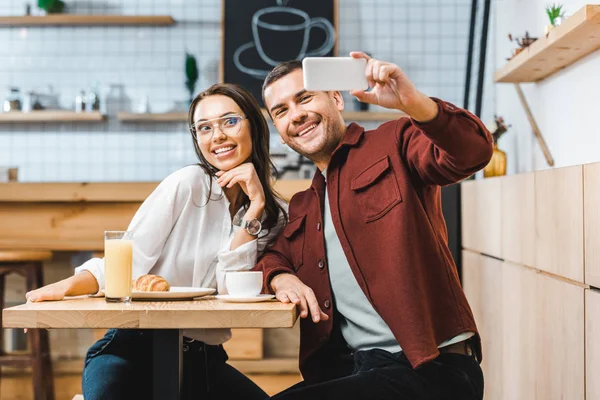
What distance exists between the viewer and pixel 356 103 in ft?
16.5

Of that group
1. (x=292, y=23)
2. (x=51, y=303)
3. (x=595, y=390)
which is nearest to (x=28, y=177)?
(x=292, y=23)

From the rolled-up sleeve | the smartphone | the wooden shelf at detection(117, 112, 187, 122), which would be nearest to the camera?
the smartphone

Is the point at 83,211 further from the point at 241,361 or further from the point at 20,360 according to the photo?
the point at 241,361

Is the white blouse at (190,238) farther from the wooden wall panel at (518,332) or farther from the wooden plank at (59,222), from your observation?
the wooden plank at (59,222)

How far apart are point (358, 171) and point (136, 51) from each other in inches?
148

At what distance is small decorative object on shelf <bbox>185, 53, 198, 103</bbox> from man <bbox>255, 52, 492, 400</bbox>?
3181 mm

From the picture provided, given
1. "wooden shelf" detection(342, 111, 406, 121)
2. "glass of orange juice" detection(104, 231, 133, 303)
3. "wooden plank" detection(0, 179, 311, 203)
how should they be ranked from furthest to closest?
"wooden shelf" detection(342, 111, 406, 121) → "wooden plank" detection(0, 179, 311, 203) → "glass of orange juice" detection(104, 231, 133, 303)

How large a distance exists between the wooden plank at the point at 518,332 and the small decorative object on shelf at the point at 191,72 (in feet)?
9.73

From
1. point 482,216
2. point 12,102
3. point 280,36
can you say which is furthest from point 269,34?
point 482,216

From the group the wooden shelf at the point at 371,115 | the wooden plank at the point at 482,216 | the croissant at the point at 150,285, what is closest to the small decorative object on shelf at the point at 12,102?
the wooden shelf at the point at 371,115

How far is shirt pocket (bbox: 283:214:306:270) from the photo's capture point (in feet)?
6.35

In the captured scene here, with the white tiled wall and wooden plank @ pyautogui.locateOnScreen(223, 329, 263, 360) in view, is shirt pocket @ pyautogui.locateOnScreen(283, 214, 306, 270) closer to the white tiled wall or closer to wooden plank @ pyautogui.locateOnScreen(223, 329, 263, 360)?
wooden plank @ pyautogui.locateOnScreen(223, 329, 263, 360)

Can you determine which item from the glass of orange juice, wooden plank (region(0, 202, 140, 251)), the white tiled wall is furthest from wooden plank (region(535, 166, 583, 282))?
the white tiled wall

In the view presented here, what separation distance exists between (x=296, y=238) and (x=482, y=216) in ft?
4.52
